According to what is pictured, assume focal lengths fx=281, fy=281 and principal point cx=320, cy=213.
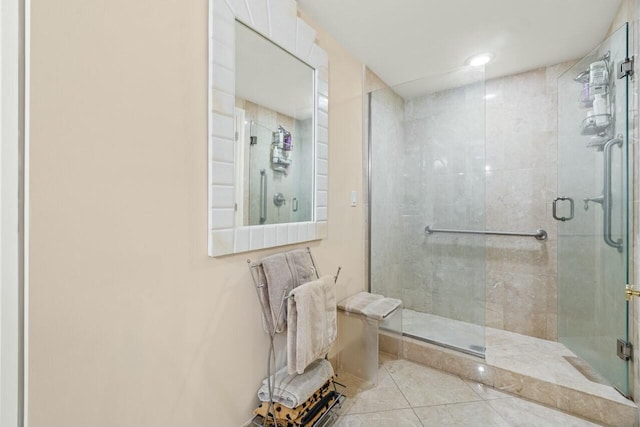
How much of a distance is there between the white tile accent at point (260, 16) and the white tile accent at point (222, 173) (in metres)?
0.72

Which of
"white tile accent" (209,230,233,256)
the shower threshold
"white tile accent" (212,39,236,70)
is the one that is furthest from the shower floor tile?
"white tile accent" (212,39,236,70)

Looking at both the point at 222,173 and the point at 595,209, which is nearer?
the point at 222,173

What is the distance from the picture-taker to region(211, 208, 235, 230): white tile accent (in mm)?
1213

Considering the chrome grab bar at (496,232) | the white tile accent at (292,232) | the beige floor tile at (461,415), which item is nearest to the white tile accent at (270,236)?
the white tile accent at (292,232)

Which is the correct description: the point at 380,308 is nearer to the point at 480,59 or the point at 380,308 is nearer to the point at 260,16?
the point at 260,16

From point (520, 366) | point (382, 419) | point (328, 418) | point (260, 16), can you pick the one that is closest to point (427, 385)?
point (382, 419)

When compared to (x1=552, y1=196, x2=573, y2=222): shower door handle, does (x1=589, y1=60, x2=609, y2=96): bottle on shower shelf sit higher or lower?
higher

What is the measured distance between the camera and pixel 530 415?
160cm

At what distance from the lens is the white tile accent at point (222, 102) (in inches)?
47.3

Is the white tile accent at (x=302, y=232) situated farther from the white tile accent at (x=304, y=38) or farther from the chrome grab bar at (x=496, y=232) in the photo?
the chrome grab bar at (x=496, y=232)

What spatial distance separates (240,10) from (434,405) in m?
2.38

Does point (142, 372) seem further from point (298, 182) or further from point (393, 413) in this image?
point (393, 413)

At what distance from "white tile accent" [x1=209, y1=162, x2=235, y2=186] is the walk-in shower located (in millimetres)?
1423

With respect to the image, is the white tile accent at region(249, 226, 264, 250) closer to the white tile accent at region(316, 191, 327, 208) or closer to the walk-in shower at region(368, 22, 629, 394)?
the white tile accent at region(316, 191, 327, 208)
